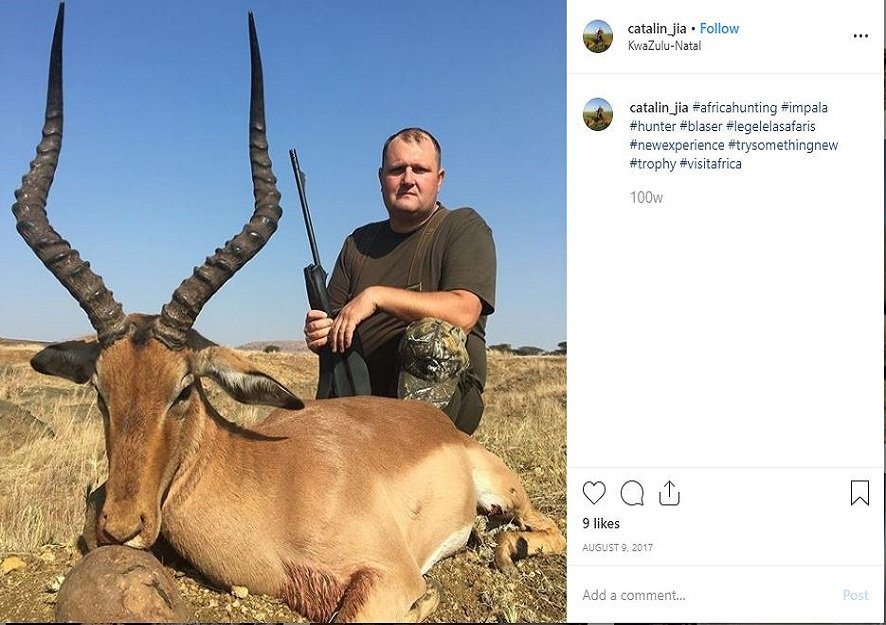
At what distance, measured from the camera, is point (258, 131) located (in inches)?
127

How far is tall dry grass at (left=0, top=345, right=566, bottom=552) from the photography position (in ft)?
13.7

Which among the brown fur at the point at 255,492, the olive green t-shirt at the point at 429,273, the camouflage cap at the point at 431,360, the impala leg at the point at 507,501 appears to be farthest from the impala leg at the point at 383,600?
the olive green t-shirt at the point at 429,273

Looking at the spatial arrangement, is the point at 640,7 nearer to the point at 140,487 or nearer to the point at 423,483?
the point at 423,483

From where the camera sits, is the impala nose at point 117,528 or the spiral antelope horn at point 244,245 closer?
the impala nose at point 117,528

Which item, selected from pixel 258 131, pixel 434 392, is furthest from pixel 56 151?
pixel 434 392

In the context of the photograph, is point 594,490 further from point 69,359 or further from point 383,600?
point 69,359

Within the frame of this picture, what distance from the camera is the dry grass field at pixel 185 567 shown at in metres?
2.87

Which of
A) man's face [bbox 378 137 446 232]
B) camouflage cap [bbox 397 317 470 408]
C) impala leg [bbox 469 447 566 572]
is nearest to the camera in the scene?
impala leg [bbox 469 447 566 572]

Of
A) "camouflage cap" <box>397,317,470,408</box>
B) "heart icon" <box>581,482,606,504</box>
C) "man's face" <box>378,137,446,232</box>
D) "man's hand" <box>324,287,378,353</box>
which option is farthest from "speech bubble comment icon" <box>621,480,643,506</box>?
"man's face" <box>378,137,446,232</box>

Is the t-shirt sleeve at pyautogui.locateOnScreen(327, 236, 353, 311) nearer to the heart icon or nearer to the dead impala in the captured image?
the dead impala

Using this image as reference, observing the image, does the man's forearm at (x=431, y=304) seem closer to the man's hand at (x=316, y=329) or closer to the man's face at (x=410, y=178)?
the man's hand at (x=316, y=329)

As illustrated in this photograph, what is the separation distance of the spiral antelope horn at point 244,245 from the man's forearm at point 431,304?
1.28 metres

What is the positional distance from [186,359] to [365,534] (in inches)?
38.6

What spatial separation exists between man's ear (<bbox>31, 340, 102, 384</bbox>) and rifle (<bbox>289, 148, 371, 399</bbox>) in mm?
1697
